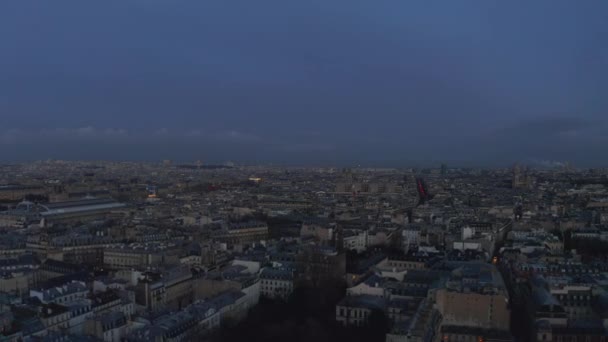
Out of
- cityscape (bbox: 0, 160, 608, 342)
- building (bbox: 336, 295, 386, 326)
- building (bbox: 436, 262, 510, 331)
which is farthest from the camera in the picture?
building (bbox: 336, 295, 386, 326)

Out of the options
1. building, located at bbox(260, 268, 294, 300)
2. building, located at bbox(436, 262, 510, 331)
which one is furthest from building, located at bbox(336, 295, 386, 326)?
building, located at bbox(260, 268, 294, 300)

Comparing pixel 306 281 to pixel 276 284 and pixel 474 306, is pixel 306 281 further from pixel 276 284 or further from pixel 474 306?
pixel 474 306

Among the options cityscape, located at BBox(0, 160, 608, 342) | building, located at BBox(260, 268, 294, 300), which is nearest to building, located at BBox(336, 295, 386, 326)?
cityscape, located at BBox(0, 160, 608, 342)

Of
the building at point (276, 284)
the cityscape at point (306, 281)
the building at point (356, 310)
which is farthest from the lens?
the building at point (276, 284)

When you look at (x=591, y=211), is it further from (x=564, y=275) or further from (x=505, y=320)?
(x=505, y=320)

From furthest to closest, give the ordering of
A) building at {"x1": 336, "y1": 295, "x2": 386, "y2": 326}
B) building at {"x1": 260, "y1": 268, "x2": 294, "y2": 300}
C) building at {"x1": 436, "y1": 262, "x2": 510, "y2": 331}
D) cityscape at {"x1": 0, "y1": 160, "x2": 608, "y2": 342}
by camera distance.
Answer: building at {"x1": 260, "y1": 268, "x2": 294, "y2": 300} < building at {"x1": 336, "y1": 295, "x2": 386, "y2": 326} < building at {"x1": 436, "y1": 262, "x2": 510, "y2": 331} < cityscape at {"x1": 0, "y1": 160, "x2": 608, "y2": 342}

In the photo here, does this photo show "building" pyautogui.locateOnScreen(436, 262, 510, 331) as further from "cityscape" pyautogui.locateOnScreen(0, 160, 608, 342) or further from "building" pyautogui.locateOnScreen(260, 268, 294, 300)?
"building" pyautogui.locateOnScreen(260, 268, 294, 300)

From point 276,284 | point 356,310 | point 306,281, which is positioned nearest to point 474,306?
point 356,310

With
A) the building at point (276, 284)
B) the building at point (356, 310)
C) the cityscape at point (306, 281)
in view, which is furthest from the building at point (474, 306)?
the building at point (276, 284)

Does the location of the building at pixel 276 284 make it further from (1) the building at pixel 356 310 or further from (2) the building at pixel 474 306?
(2) the building at pixel 474 306

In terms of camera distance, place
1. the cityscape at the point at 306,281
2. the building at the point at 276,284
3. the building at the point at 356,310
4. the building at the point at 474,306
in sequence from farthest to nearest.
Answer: the building at the point at 276,284
the building at the point at 356,310
the building at the point at 474,306
the cityscape at the point at 306,281

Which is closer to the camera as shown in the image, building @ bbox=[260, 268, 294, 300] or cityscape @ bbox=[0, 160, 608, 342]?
cityscape @ bbox=[0, 160, 608, 342]
